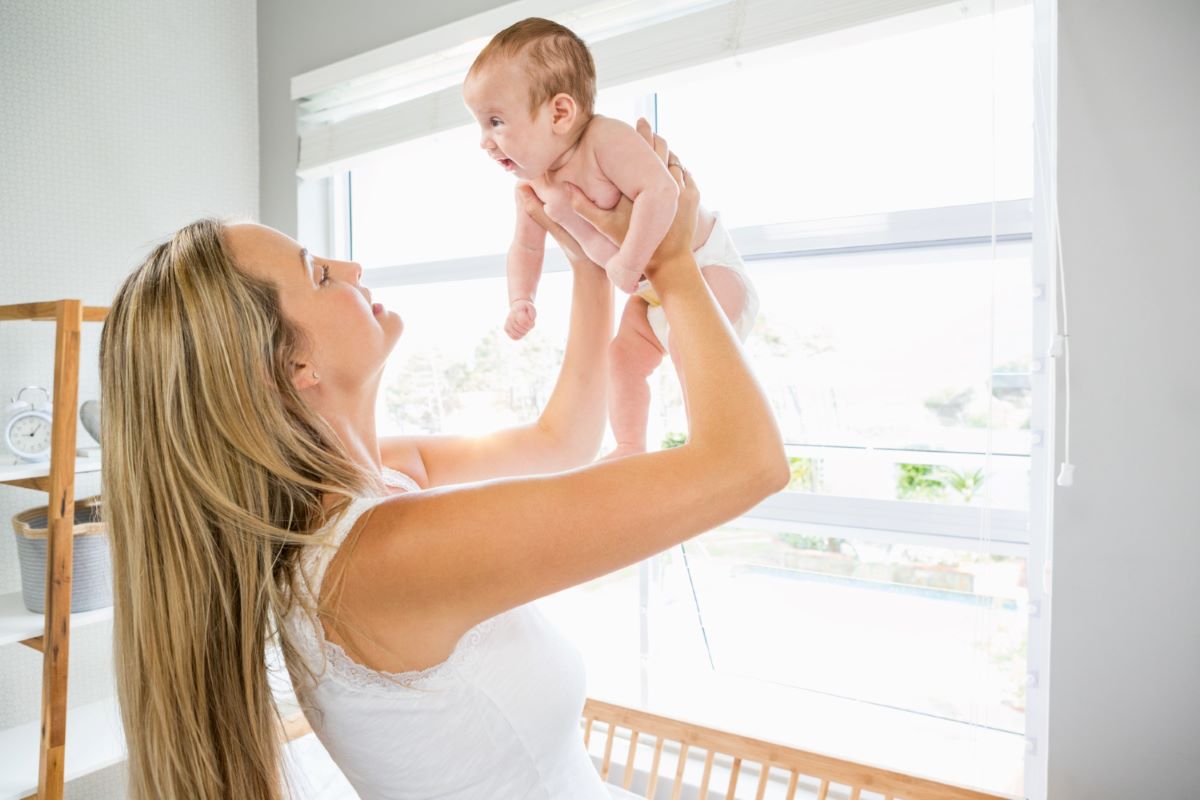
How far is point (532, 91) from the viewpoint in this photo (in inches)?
42.6

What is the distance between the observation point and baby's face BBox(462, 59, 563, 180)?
3.53ft

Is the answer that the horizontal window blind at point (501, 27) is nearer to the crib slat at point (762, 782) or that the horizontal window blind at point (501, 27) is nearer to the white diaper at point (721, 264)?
the white diaper at point (721, 264)

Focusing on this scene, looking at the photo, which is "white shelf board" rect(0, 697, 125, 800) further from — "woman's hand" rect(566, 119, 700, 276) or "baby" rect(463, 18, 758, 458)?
"woman's hand" rect(566, 119, 700, 276)

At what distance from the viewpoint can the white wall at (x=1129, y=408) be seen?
4.14ft

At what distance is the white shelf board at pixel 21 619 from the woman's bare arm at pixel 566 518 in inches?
62.9

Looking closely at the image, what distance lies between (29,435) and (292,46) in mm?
1642

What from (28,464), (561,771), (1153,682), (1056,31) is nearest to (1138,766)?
(1153,682)

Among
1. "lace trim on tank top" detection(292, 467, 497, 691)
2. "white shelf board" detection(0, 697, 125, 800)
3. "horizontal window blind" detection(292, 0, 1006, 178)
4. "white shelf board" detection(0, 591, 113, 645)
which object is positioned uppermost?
"horizontal window blind" detection(292, 0, 1006, 178)

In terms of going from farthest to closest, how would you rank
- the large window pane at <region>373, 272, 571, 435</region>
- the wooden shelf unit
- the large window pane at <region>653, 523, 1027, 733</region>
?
the large window pane at <region>373, 272, 571, 435</region> → the wooden shelf unit → the large window pane at <region>653, 523, 1027, 733</region>

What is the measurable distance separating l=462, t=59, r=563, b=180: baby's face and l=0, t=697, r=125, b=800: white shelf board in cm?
160

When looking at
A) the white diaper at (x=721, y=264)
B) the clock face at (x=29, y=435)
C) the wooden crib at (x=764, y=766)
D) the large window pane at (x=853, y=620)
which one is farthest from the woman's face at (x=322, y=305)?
the clock face at (x=29, y=435)

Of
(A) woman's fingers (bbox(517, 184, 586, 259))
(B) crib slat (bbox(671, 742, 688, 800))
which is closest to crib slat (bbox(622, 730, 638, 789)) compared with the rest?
(B) crib slat (bbox(671, 742, 688, 800))

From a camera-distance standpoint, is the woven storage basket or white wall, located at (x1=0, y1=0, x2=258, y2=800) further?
white wall, located at (x1=0, y1=0, x2=258, y2=800)

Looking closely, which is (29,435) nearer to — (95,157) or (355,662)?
(95,157)
